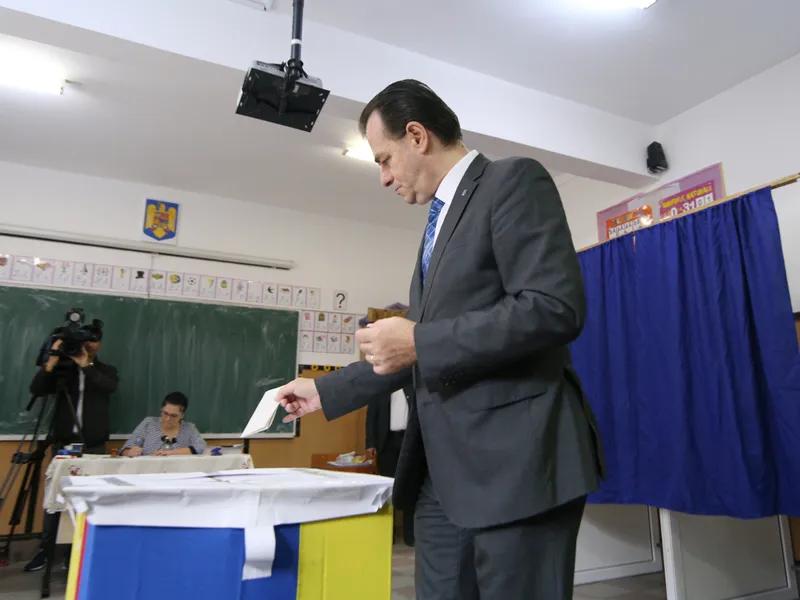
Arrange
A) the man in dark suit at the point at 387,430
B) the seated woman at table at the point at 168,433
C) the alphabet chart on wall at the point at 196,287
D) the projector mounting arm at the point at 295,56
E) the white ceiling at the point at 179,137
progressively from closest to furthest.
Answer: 1. the projector mounting arm at the point at 295,56
2. the white ceiling at the point at 179,137
3. the seated woman at table at the point at 168,433
4. the alphabet chart on wall at the point at 196,287
5. the man in dark suit at the point at 387,430

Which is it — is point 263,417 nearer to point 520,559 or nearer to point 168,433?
point 520,559

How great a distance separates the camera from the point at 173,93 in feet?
10.3

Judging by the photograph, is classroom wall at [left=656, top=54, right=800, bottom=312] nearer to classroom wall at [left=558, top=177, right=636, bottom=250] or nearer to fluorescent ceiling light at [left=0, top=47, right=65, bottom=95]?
classroom wall at [left=558, top=177, right=636, bottom=250]

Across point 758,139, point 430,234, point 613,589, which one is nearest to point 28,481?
point 613,589

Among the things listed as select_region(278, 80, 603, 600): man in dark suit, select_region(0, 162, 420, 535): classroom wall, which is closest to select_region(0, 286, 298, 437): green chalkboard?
select_region(0, 162, 420, 535): classroom wall

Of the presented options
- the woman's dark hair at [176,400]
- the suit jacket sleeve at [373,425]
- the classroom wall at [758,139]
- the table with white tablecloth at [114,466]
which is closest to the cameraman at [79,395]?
the woman's dark hair at [176,400]

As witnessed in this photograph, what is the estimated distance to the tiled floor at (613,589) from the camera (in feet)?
9.43

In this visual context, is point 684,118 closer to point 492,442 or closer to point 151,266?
point 492,442

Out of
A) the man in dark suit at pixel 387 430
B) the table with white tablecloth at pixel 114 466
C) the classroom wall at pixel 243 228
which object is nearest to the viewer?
the table with white tablecloth at pixel 114 466

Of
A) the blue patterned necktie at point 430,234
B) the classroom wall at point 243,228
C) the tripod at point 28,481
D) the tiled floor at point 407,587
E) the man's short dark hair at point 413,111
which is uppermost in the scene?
the classroom wall at point 243,228

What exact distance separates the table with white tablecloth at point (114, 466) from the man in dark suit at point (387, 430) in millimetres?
1441

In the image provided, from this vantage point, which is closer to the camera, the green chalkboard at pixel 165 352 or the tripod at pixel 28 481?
the tripod at pixel 28 481

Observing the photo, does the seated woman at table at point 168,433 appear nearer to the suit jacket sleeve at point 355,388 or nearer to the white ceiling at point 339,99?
the white ceiling at point 339,99

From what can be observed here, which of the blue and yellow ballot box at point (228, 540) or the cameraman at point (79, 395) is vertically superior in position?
the cameraman at point (79, 395)
